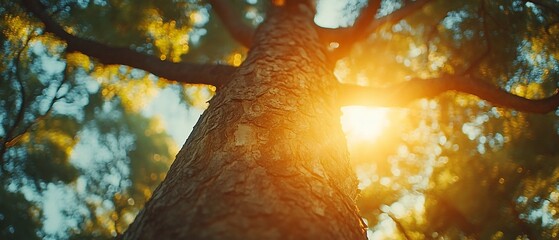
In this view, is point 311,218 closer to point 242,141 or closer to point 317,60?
point 242,141

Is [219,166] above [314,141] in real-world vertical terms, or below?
below

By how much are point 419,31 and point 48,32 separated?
459cm

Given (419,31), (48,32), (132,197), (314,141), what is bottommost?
(132,197)

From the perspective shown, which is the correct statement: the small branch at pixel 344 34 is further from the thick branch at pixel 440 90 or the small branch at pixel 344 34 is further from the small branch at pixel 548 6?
the small branch at pixel 548 6

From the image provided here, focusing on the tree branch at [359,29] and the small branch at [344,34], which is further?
the small branch at [344,34]

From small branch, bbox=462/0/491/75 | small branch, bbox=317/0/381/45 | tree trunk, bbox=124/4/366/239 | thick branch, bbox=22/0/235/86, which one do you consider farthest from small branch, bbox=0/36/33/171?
small branch, bbox=462/0/491/75

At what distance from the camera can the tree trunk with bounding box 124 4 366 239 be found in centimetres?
89

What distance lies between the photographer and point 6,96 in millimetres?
2973

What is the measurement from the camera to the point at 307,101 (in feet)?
5.44

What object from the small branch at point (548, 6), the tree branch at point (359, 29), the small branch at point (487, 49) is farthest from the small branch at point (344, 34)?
the small branch at point (548, 6)

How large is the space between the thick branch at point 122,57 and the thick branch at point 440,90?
1274 mm

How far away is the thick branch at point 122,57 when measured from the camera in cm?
273

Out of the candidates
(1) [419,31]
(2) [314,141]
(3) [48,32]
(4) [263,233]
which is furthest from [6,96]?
(1) [419,31]

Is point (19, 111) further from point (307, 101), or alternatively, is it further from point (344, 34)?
point (344, 34)
